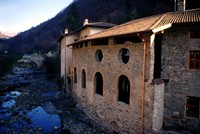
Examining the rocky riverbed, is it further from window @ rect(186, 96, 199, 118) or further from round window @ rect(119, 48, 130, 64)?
window @ rect(186, 96, 199, 118)

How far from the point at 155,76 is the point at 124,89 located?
223 cm

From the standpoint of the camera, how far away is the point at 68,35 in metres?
25.3

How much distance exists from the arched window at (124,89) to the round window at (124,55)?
108cm

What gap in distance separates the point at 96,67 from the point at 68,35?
12179 mm

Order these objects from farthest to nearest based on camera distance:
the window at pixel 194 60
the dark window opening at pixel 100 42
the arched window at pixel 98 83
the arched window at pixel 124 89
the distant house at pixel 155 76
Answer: the arched window at pixel 98 83, the dark window opening at pixel 100 42, the arched window at pixel 124 89, the window at pixel 194 60, the distant house at pixel 155 76

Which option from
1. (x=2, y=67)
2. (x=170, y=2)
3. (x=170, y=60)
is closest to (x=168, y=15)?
(x=170, y=60)

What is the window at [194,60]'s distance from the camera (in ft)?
35.0

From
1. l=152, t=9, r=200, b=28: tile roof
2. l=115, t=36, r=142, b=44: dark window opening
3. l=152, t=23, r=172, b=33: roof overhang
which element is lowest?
l=115, t=36, r=142, b=44: dark window opening

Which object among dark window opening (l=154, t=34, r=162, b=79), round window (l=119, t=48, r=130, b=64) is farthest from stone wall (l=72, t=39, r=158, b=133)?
dark window opening (l=154, t=34, r=162, b=79)

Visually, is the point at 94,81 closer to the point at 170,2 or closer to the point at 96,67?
the point at 96,67

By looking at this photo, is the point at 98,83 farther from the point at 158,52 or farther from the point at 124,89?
the point at 158,52

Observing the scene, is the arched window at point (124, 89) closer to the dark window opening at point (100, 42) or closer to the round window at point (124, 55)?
the round window at point (124, 55)

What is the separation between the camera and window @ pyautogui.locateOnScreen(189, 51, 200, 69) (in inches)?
420

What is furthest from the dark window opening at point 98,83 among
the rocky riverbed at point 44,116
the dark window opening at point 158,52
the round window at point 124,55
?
the dark window opening at point 158,52
